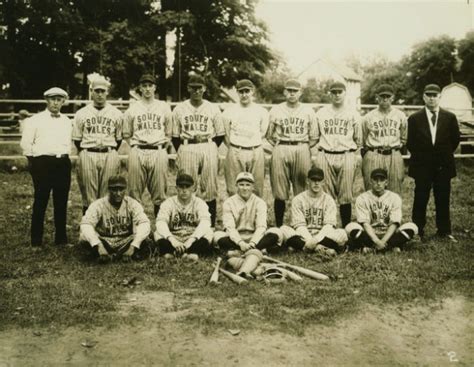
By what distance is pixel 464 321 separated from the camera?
4.71 m

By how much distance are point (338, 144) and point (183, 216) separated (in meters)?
2.22

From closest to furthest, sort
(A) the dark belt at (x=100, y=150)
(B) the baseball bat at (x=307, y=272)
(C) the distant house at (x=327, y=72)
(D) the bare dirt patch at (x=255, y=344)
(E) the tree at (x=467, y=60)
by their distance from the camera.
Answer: (D) the bare dirt patch at (x=255, y=344), (B) the baseball bat at (x=307, y=272), (A) the dark belt at (x=100, y=150), (E) the tree at (x=467, y=60), (C) the distant house at (x=327, y=72)

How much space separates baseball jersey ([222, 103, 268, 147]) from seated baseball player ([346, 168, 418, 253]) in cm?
154

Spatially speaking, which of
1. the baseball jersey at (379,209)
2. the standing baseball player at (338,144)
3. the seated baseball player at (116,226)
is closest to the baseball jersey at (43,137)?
the seated baseball player at (116,226)

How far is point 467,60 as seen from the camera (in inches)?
1016

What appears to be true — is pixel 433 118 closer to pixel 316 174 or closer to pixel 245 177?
pixel 316 174

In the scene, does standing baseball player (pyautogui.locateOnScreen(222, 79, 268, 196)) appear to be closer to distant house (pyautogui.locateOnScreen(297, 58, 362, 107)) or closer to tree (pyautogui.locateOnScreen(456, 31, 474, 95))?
tree (pyautogui.locateOnScreen(456, 31, 474, 95))

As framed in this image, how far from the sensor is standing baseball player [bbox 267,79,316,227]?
7426 millimetres

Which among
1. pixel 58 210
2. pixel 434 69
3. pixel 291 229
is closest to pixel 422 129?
pixel 291 229

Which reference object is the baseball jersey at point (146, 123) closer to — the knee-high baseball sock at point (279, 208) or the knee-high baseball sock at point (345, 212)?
the knee-high baseball sock at point (279, 208)

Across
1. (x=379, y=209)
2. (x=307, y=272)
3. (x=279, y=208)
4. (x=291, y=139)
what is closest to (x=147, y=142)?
(x=291, y=139)

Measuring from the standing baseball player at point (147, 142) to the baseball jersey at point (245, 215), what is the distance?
95 centimetres

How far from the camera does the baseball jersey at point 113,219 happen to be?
6.67 m

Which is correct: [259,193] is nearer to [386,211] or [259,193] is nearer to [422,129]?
[386,211]
